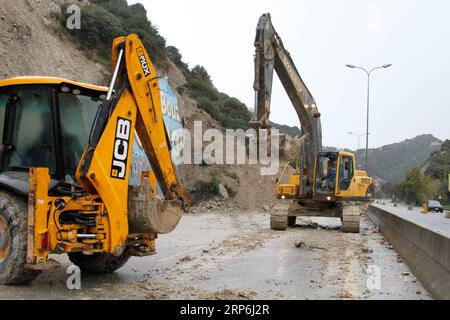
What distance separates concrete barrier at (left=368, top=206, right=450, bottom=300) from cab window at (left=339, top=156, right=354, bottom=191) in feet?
17.9

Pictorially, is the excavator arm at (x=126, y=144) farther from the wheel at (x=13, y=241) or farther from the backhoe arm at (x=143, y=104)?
the wheel at (x=13, y=241)

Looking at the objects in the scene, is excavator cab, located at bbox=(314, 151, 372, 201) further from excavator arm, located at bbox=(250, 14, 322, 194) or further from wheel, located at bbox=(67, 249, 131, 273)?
wheel, located at bbox=(67, 249, 131, 273)

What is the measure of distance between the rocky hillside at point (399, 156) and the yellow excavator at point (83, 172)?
16943 centimetres

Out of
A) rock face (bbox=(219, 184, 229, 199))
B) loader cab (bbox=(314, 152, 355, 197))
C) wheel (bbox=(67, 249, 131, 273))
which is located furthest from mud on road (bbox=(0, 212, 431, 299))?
rock face (bbox=(219, 184, 229, 199))

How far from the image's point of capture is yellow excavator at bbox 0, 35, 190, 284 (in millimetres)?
6977

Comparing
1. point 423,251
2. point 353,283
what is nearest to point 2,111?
point 353,283

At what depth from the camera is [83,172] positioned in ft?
23.1

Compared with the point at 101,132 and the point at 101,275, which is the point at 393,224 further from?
the point at 101,132

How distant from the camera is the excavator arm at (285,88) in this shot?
1656 centimetres

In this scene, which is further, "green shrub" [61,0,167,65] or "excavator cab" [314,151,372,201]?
"green shrub" [61,0,167,65]

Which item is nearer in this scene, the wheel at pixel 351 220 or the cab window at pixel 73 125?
the cab window at pixel 73 125

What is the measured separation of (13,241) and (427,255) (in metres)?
6.24

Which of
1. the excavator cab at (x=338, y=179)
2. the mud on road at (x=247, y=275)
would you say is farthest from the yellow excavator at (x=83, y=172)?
the excavator cab at (x=338, y=179)
